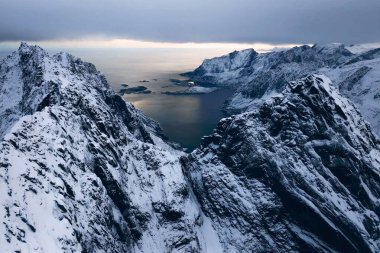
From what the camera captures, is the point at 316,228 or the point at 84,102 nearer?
the point at 316,228

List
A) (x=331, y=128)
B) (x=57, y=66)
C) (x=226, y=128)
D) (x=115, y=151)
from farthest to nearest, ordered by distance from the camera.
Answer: (x=57, y=66), (x=226, y=128), (x=331, y=128), (x=115, y=151)

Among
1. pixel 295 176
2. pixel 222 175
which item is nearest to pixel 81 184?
pixel 222 175

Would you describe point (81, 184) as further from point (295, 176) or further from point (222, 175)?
point (295, 176)

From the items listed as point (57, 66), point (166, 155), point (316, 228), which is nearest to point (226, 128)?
point (166, 155)

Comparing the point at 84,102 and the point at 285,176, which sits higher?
the point at 84,102

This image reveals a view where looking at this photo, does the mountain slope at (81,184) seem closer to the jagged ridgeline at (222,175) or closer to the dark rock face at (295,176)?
the jagged ridgeline at (222,175)

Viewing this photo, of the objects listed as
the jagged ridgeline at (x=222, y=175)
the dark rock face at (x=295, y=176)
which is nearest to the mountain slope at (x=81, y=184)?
the jagged ridgeline at (x=222, y=175)

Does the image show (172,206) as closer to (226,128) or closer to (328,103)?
(226,128)
